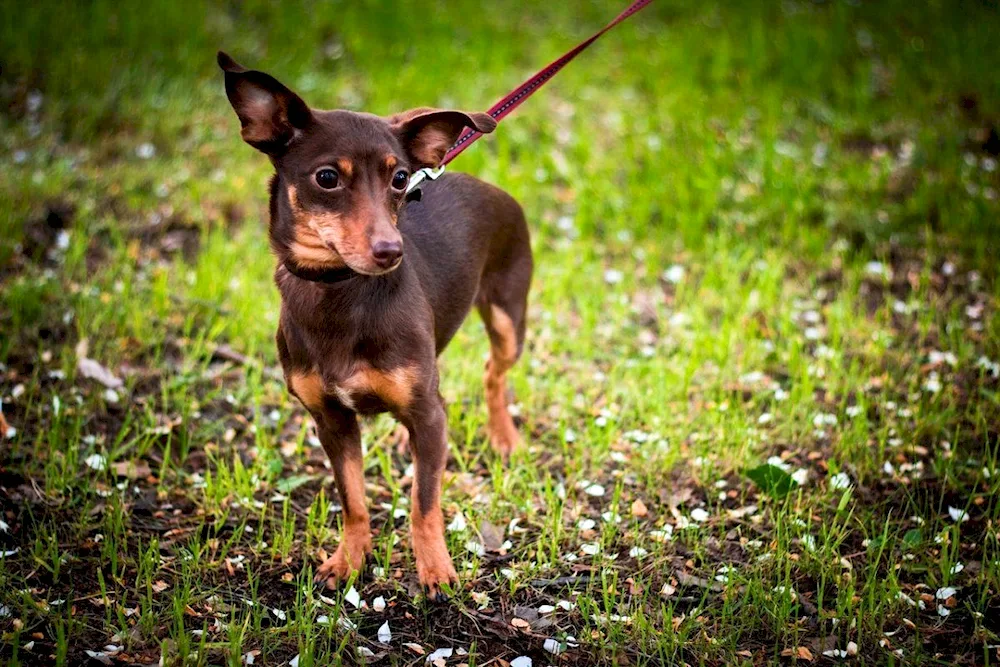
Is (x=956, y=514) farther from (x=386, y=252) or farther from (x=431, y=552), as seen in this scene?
(x=386, y=252)

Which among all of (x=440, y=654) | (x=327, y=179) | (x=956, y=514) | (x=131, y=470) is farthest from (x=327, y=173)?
(x=956, y=514)

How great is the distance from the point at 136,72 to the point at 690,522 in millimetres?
6111

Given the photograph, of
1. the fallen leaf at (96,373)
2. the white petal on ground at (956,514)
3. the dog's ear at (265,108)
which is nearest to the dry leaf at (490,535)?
the dog's ear at (265,108)

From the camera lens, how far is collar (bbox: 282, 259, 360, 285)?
10.2 feet

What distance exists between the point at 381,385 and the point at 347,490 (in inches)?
22.7

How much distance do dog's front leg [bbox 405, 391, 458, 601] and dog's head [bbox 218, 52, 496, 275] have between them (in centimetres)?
67

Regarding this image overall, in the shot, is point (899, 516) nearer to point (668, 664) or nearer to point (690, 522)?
point (690, 522)

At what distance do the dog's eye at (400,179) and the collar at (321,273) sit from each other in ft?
1.05

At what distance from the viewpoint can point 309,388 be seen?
331cm

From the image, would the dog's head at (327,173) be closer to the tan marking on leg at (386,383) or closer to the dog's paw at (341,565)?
the tan marking on leg at (386,383)

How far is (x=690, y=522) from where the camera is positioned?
3955 mm

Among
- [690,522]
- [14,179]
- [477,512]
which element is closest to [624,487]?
[690,522]

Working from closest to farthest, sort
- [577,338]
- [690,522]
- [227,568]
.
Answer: [227,568] < [690,522] < [577,338]

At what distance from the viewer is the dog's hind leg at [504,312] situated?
430cm
